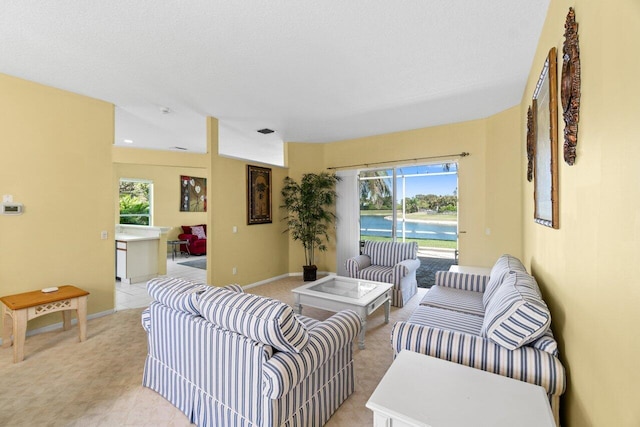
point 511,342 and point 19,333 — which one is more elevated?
point 511,342

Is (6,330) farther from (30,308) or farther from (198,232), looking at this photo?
(198,232)

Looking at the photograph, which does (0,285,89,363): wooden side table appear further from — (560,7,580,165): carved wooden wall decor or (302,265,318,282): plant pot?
(560,7,580,165): carved wooden wall decor

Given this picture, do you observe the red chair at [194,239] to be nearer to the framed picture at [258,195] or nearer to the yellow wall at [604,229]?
the framed picture at [258,195]

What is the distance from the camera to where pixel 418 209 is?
893 centimetres

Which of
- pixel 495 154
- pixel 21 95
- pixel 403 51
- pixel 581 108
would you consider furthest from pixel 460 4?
pixel 21 95

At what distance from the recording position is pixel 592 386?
1101 millimetres

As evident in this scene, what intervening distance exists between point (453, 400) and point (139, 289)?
5201 mm

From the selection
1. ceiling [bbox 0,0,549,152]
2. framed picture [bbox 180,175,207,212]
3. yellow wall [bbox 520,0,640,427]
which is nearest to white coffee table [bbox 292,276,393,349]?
yellow wall [bbox 520,0,640,427]

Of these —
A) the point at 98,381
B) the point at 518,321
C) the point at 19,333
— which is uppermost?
the point at 518,321

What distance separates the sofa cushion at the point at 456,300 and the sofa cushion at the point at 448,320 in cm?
10

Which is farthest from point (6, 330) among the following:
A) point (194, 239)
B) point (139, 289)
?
point (194, 239)

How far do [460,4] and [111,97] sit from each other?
3868mm

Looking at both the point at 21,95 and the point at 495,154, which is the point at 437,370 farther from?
the point at 21,95

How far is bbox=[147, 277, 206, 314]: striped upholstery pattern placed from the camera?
5.86 ft
